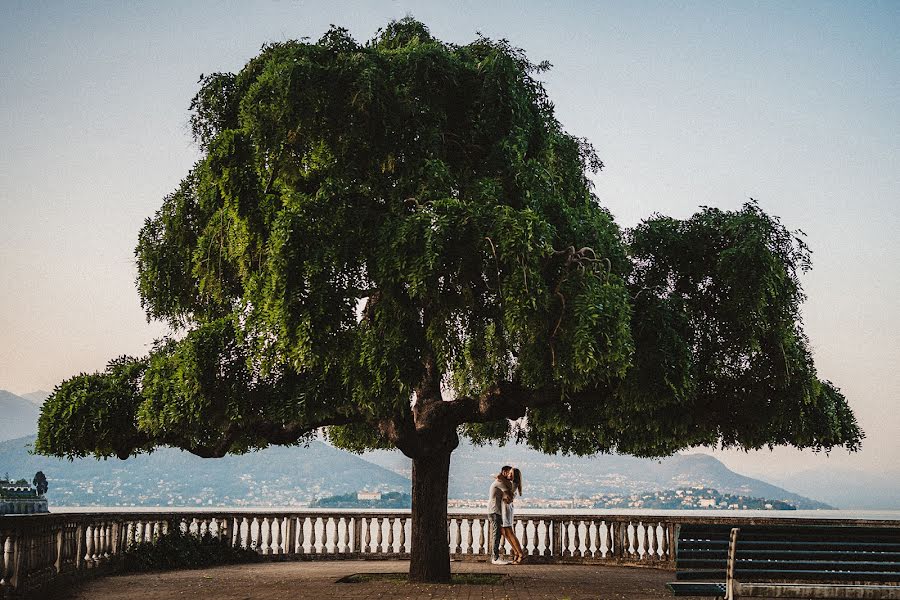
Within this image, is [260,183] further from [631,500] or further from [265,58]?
[631,500]

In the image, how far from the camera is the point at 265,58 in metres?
16.1

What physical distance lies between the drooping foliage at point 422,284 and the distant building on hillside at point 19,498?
11.1 feet

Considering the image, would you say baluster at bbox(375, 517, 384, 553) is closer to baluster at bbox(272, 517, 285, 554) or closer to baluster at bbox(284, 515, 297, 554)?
baluster at bbox(284, 515, 297, 554)

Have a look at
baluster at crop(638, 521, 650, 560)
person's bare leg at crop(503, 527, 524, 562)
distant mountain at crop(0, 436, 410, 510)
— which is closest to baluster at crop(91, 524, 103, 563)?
person's bare leg at crop(503, 527, 524, 562)

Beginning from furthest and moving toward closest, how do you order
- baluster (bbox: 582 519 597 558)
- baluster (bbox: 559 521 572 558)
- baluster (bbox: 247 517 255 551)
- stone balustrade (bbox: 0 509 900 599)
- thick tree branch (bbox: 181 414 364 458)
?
baluster (bbox: 247 517 255 551)
baluster (bbox: 559 521 572 558)
baluster (bbox: 582 519 597 558)
stone balustrade (bbox: 0 509 900 599)
thick tree branch (bbox: 181 414 364 458)

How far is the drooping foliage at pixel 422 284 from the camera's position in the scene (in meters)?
13.5

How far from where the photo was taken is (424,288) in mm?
13148

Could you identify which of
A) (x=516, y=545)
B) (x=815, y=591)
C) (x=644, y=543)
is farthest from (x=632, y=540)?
(x=815, y=591)

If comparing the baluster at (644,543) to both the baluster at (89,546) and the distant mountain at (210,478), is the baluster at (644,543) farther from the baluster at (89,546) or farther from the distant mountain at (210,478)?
the distant mountain at (210,478)

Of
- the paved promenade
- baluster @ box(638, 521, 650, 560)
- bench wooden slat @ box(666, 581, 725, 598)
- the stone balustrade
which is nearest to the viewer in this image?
bench wooden slat @ box(666, 581, 725, 598)

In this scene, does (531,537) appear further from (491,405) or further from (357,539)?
(491,405)

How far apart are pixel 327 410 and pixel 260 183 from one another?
360 cm

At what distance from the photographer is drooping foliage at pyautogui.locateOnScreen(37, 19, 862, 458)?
1355 cm

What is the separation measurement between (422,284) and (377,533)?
1095 centimetres
